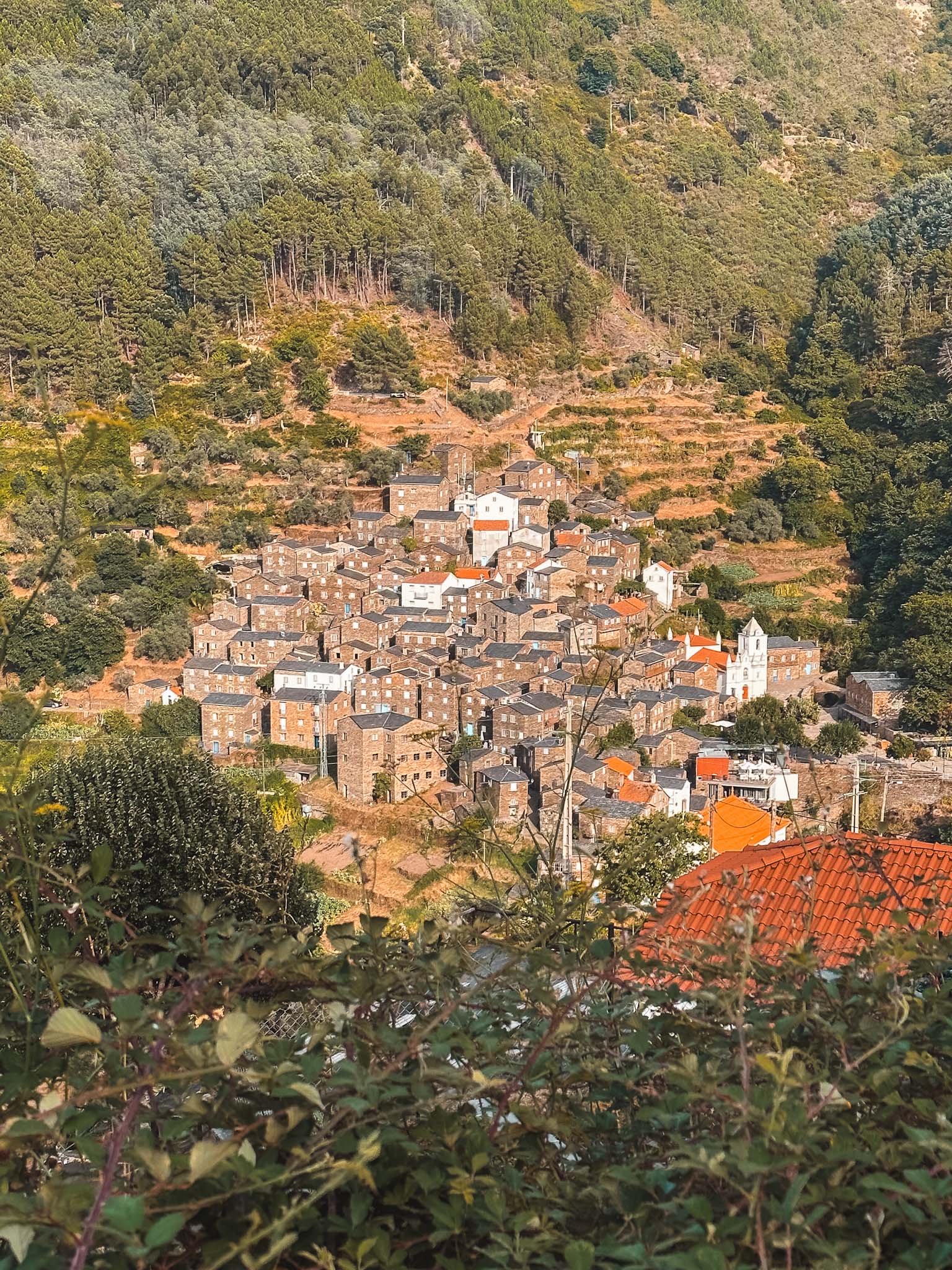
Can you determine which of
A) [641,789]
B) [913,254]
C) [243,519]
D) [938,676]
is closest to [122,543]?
[243,519]

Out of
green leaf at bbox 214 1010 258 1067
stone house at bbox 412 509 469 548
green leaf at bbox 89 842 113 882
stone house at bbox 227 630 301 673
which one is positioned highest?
green leaf at bbox 89 842 113 882

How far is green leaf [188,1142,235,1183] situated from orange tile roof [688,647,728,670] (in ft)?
A: 58.5

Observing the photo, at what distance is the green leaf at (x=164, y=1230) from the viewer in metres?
0.86

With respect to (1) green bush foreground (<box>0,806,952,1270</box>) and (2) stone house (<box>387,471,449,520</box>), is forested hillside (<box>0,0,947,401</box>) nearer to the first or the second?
(2) stone house (<box>387,471,449,520</box>)

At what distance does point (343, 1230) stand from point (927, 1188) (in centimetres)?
41

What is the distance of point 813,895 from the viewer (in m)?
1.32

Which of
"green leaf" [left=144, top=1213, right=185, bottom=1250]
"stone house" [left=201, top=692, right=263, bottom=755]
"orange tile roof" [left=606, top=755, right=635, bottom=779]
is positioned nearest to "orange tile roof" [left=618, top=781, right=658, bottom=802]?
"orange tile roof" [left=606, top=755, right=635, bottom=779]

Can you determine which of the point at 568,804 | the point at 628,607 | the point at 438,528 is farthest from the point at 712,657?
the point at 568,804

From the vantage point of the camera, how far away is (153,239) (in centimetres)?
2933

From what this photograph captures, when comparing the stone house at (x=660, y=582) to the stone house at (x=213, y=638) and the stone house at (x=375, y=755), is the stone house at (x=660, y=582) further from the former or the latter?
the stone house at (x=375, y=755)

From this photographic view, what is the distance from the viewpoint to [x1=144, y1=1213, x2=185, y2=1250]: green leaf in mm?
860

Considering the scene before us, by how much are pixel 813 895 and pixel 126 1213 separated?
0.71m

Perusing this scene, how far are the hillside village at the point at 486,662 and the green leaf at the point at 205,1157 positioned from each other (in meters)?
11.6

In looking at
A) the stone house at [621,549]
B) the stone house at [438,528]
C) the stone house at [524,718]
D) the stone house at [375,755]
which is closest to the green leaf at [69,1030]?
the stone house at [375,755]
